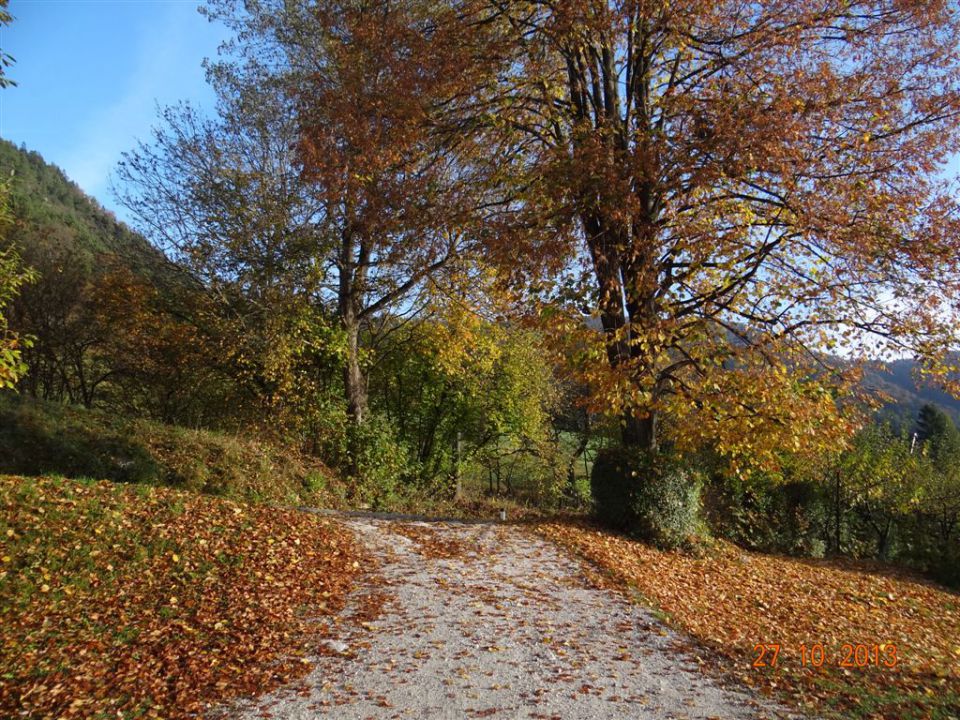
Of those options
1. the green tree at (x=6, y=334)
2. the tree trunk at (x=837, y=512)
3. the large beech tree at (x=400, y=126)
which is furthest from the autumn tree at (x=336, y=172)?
the tree trunk at (x=837, y=512)

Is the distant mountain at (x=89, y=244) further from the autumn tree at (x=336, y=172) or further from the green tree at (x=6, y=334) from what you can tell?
the green tree at (x=6, y=334)

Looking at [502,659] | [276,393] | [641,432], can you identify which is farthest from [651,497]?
[276,393]

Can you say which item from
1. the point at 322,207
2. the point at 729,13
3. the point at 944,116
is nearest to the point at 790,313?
the point at 944,116

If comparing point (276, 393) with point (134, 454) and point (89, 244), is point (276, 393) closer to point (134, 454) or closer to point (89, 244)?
point (134, 454)

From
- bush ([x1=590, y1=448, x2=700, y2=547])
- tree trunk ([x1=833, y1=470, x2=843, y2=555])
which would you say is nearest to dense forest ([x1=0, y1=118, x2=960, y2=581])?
tree trunk ([x1=833, y1=470, x2=843, y2=555])

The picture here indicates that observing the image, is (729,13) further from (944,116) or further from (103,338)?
(103,338)

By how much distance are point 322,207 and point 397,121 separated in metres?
4.29

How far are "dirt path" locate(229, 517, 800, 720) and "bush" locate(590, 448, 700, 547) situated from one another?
2.38 metres

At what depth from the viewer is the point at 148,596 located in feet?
18.9

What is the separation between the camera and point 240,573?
6.43 m

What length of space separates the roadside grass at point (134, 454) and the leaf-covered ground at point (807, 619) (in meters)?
5.55

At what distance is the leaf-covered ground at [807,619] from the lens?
504 cm

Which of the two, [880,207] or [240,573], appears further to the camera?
[880,207]

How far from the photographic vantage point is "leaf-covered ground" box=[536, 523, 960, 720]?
5.04m
